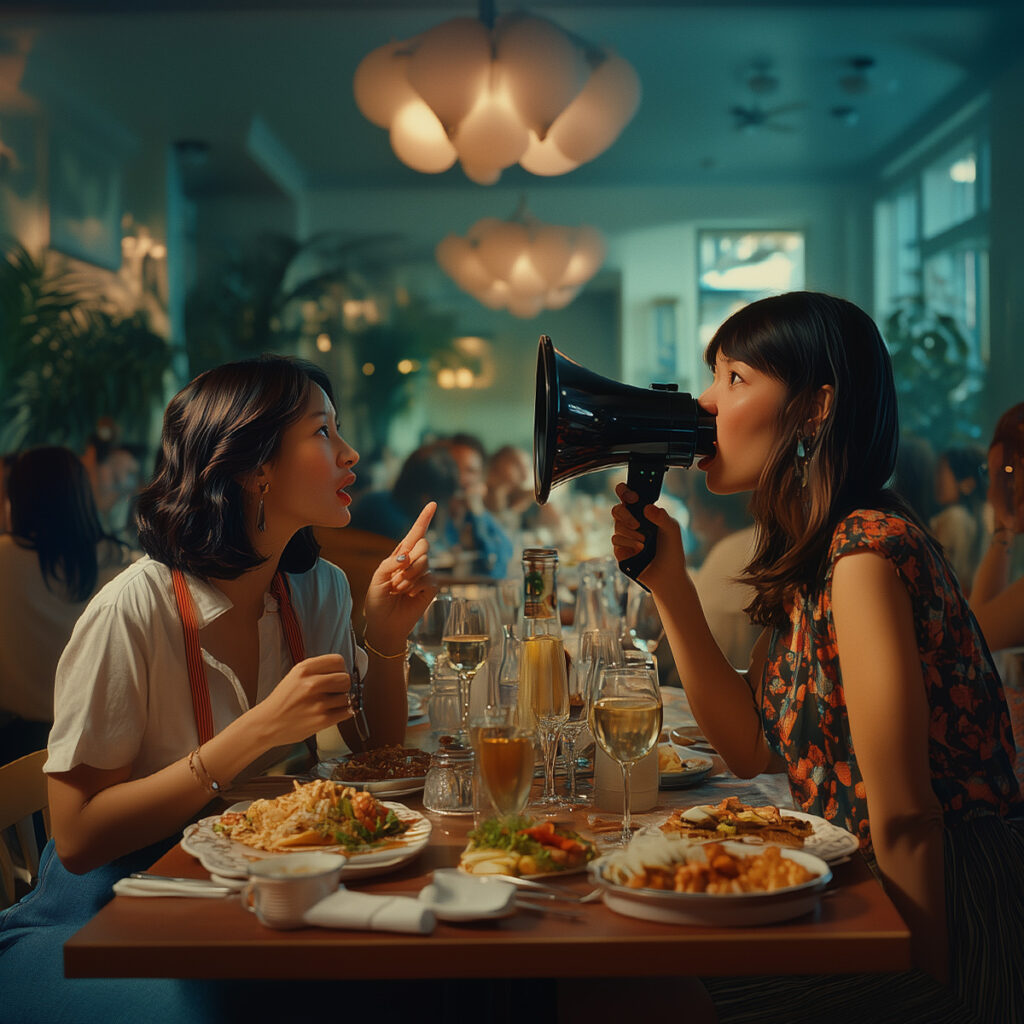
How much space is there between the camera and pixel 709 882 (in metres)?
1.03

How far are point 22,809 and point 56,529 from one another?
1.76 m

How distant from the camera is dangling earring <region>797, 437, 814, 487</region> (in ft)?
4.97

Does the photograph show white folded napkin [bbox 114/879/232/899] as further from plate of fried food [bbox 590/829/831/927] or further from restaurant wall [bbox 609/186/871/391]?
restaurant wall [bbox 609/186/871/391]

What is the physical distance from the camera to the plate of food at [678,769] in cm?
156

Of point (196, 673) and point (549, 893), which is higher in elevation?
point (196, 673)

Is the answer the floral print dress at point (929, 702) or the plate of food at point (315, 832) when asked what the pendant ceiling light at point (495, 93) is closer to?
the floral print dress at point (929, 702)

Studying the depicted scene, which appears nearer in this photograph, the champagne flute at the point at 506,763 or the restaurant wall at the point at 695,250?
the champagne flute at the point at 506,763

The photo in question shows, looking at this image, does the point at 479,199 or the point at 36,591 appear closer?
the point at 36,591

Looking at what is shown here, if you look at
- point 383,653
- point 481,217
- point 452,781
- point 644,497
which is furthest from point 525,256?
point 452,781

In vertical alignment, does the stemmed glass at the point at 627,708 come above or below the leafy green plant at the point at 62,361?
below

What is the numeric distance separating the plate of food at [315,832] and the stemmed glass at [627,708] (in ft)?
0.85

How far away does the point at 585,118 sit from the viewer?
332 cm

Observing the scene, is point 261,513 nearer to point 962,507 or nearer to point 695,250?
point 962,507

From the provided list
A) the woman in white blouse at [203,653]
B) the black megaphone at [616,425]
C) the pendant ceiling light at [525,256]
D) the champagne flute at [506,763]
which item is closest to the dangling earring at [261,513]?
the woman in white blouse at [203,653]
